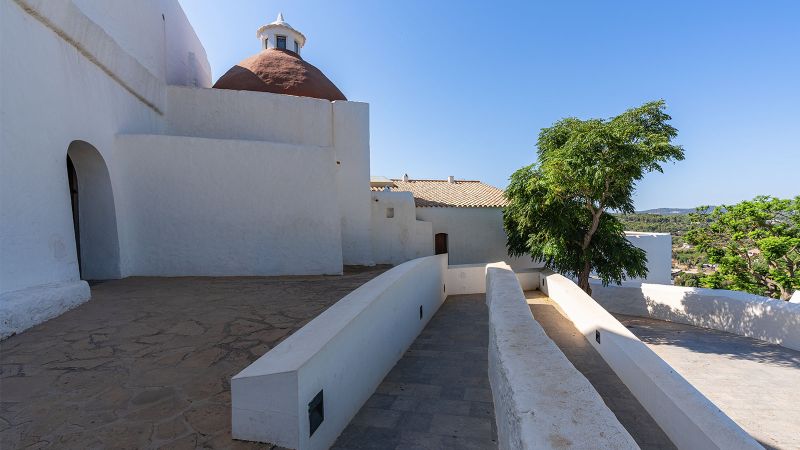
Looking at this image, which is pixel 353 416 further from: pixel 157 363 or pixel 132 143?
pixel 132 143

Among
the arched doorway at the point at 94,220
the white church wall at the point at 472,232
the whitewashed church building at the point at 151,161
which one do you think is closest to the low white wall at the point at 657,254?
the white church wall at the point at 472,232

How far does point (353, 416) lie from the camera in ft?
10.7

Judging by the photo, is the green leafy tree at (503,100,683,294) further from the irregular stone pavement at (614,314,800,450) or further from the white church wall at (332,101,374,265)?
the white church wall at (332,101,374,265)

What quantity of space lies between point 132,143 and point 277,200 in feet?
10.2

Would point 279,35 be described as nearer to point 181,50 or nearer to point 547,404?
point 181,50

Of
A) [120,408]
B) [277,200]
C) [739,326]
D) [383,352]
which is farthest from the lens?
[739,326]

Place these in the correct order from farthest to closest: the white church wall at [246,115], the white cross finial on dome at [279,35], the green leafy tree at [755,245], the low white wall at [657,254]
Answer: the low white wall at [657,254] → the white cross finial on dome at [279,35] → the green leafy tree at [755,245] → the white church wall at [246,115]

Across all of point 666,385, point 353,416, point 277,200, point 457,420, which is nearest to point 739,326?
point 666,385

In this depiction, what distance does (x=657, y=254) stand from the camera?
1889 centimetres

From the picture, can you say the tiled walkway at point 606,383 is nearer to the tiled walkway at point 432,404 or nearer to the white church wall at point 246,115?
the tiled walkway at point 432,404

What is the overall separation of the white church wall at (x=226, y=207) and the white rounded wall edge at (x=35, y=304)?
259 centimetres

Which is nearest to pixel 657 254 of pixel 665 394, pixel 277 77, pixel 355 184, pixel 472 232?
pixel 472 232

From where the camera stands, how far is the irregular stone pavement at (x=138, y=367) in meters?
2.33

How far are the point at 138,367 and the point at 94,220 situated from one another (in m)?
5.45
